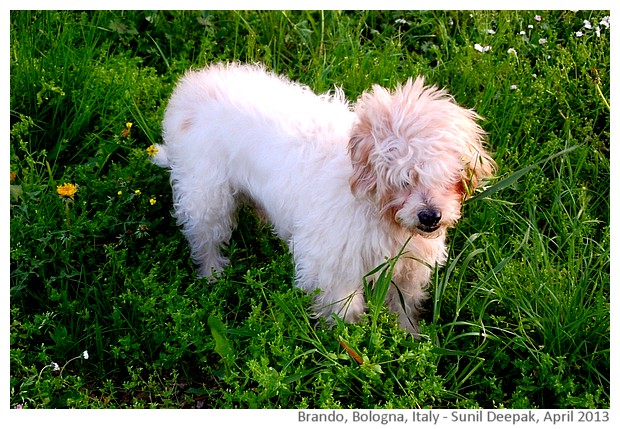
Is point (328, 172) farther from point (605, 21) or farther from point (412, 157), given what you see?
point (605, 21)

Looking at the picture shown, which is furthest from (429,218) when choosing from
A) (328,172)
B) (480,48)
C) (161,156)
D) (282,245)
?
(480,48)

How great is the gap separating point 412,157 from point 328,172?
1.61ft

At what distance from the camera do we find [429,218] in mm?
3029

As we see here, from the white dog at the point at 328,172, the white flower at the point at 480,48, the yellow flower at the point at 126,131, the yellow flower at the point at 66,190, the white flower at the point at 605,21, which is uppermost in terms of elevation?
the white flower at the point at 605,21

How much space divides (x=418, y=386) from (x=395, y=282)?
57 centimetres

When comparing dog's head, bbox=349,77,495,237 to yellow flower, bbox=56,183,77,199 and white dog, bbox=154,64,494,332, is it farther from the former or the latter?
yellow flower, bbox=56,183,77,199

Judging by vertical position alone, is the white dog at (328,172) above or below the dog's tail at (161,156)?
above

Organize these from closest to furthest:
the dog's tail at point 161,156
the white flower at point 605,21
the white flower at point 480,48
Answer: the dog's tail at point 161,156 → the white flower at point 480,48 → the white flower at point 605,21

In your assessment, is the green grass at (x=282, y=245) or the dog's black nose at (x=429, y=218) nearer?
the dog's black nose at (x=429, y=218)

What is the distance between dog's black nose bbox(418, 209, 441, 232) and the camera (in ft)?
9.93

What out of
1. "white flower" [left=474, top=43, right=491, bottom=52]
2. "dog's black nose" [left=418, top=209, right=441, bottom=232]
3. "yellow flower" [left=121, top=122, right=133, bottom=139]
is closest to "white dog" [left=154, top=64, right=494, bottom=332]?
"dog's black nose" [left=418, top=209, right=441, bottom=232]

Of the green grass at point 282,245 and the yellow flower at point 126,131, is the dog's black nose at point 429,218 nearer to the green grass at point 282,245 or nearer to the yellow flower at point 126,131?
the green grass at point 282,245

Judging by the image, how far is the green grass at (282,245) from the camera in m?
3.26

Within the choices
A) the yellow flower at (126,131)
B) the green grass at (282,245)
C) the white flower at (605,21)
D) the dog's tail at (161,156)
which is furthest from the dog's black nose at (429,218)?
the white flower at (605,21)
